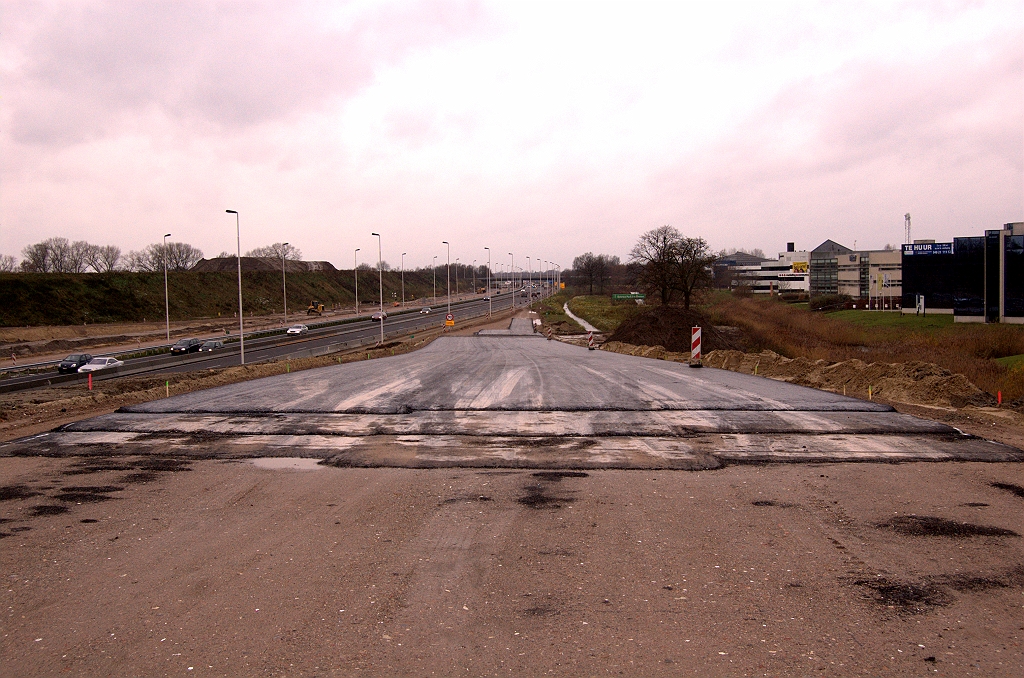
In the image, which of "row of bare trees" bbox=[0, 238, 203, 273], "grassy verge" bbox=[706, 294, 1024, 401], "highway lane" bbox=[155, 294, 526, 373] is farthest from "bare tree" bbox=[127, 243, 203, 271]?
"grassy verge" bbox=[706, 294, 1024, 401]

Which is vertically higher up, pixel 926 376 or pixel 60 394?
pixel 926 376

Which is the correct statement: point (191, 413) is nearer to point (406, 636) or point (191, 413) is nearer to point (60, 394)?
point (406, 636)

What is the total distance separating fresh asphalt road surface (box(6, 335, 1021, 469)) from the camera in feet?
36.5

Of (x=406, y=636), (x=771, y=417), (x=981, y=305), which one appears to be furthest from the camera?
(x=981, y=305)

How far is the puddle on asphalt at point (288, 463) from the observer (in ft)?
35.1

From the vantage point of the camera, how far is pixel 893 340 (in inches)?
2039

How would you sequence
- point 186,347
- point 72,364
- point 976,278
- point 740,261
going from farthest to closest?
point 740,261, point 976,278, point 186,347, point 72,364

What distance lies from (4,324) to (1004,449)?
84.7 metres

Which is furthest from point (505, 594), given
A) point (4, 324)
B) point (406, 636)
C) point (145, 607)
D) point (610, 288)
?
point (610, 288)

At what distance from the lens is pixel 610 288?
176000 millimetres

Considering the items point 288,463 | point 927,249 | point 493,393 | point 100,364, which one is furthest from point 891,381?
point 927,249

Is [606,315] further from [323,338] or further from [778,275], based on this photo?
A: [778,275]

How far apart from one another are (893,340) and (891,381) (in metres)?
40.3

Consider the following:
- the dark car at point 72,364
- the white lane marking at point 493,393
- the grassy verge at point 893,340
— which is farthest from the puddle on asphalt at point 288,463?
the dark car at point 72,364
